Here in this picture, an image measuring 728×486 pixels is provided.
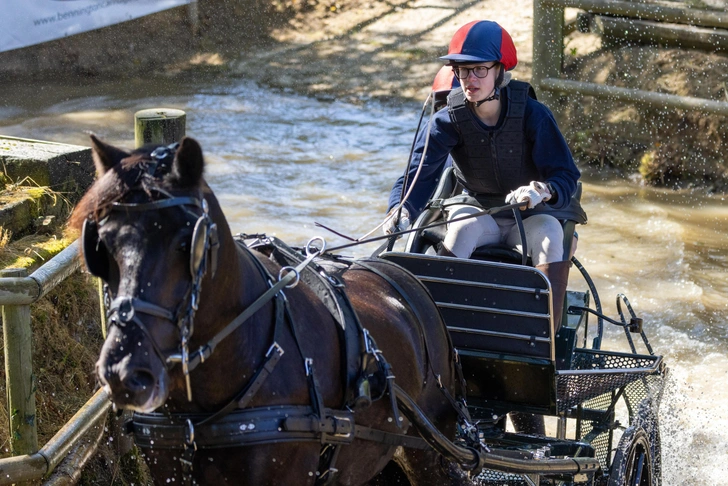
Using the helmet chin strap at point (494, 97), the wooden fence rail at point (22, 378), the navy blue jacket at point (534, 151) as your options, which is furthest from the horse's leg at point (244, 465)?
the helmet chin strap at point (494, 97)

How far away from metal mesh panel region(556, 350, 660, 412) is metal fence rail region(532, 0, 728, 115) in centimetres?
478

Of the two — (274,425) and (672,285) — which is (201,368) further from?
(672,285)

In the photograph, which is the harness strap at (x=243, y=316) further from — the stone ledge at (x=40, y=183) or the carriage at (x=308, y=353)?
the stone ledge at (x=40, y=183)

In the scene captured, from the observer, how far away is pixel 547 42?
904cm

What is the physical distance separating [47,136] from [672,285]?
21.9ft

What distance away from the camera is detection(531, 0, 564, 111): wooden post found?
29.3ft

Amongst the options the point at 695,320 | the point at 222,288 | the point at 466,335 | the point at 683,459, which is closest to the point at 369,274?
the point at 466,335

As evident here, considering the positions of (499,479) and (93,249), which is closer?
(93,249)

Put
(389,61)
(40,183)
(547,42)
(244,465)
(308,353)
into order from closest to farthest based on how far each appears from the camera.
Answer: (244,465)
(308,353)
(40,183)
(547,42)
(389,61)

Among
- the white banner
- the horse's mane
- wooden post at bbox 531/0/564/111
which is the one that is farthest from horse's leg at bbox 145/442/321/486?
the white banner

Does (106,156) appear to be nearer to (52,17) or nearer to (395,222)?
(395,222)

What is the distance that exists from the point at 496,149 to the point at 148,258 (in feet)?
6.93

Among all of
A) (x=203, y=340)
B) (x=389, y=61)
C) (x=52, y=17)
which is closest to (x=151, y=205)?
(x=203, y=340)

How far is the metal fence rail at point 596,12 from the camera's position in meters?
8.30
